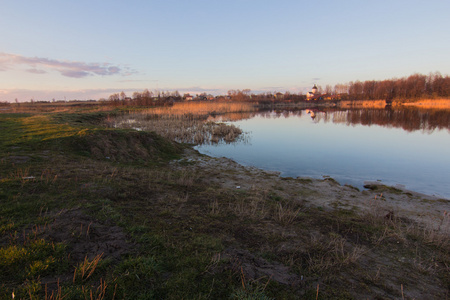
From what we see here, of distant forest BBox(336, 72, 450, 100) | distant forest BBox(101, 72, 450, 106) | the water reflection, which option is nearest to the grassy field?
the water reflection

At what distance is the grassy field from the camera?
2.77 m

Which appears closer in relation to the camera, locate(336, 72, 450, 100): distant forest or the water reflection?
the water reflection

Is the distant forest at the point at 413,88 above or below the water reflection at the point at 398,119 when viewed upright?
above

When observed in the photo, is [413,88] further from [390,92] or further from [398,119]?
[398,119]

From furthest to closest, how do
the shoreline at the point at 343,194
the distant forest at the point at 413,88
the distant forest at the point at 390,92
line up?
1. the distant forest at the point at 413,88
2. the distant forest at the point at 390,92
3. the shoreline at the point at 343,194

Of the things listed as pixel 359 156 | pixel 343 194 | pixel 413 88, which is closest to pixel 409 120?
pixel 359 156

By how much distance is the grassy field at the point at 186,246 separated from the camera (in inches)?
109

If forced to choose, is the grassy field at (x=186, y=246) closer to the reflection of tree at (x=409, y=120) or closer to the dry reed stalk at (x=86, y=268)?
the dry reed stalk at (x=86, y=268)

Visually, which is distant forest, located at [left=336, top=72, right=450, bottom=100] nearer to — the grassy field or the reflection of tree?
the reflection of tree

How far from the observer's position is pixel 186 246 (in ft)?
11.9

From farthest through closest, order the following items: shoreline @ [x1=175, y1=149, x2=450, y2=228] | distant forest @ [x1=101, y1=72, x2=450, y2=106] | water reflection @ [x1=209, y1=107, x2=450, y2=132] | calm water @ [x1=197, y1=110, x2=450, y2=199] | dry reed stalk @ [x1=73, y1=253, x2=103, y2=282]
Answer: distant forest @ [x1=101, y1=72, x2=450, y2=106] < water reflection @ [x1=209, y1=107, x2=450, y2=132] < calm water @ [x1=197, y1=110, x2=450, y2=199] < shoreline @ [x1=175, y1=149, x2=450, y2=228] < dry reed stalk @ [x1=73, y1=253, x2=103, y2=282]

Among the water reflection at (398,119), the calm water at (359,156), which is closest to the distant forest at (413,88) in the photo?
the water reflection at (398,119)

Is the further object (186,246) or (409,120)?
(409,120)

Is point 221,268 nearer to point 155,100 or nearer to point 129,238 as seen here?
point 129,238
